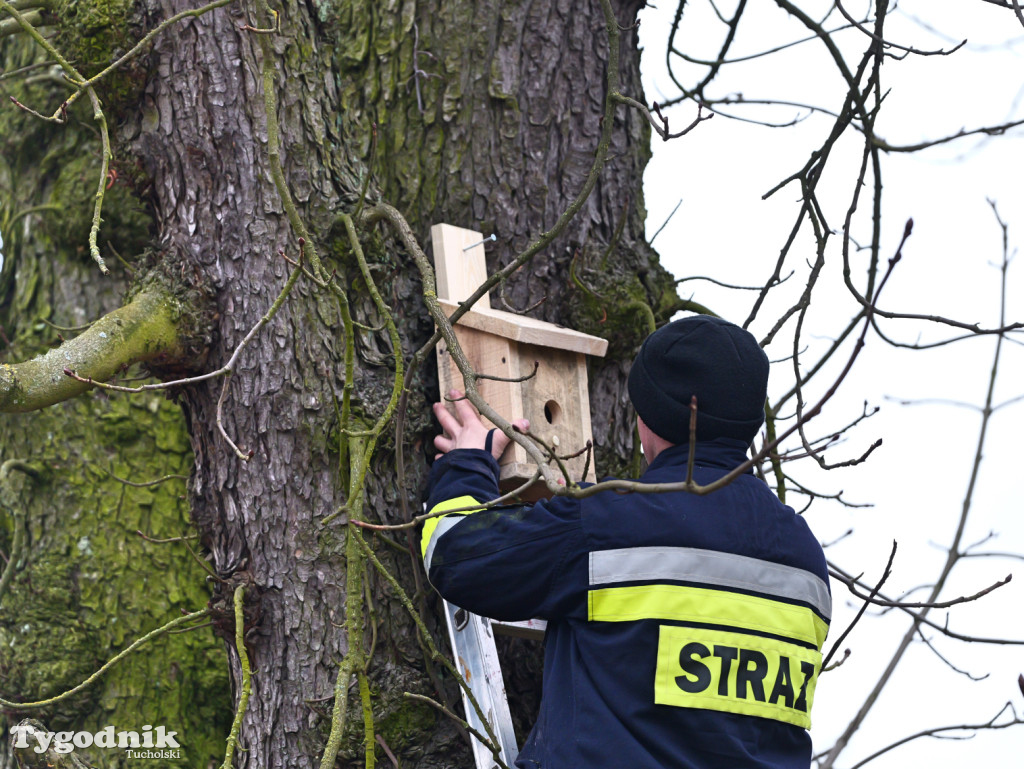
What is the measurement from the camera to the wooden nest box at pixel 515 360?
2430 millimetres

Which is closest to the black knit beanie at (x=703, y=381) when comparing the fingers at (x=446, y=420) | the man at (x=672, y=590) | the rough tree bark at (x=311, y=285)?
the man at (x=672, y=590)

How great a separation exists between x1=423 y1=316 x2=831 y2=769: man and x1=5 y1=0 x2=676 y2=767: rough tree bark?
1.26 ft

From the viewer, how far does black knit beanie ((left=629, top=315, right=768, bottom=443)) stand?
6.86 feet

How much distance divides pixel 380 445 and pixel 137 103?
105cm

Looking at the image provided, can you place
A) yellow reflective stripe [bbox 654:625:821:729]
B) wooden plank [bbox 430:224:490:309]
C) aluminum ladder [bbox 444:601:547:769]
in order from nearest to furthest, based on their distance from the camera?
yellow reflective stripe [bbox 654:625:821:729], aluminum ladder [bbox 444:601:547:769], wooden plank [bbox 430:224:490:309]

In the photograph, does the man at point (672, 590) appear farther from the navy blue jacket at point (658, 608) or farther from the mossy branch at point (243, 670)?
the mossy branch at point (243, 670)

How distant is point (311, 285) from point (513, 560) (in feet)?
2.97

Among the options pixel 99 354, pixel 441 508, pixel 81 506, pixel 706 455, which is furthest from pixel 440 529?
pixel 81 506

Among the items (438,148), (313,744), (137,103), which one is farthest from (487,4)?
(313,744)

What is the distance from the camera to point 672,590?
1.93m

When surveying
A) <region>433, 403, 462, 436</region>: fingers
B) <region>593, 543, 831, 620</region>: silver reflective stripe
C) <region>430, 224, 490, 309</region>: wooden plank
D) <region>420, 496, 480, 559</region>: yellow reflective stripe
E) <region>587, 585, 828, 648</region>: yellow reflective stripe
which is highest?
<region>430, 224, 490, 309</region>: wooden plank

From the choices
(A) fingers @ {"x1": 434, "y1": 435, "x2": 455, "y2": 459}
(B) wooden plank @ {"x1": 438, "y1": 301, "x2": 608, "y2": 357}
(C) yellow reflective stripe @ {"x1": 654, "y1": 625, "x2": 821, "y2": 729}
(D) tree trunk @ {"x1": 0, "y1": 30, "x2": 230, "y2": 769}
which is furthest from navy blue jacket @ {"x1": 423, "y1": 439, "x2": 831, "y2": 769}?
(D) tree trunk @ {"x1": 0, "y1": 30, "x2": 230, "y2": 769}

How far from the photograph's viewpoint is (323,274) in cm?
238

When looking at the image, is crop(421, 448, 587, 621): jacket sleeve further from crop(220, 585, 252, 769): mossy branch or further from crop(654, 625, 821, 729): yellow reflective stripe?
crop(220, 585, 252, 769): mossy branch
